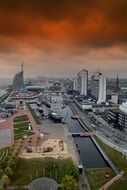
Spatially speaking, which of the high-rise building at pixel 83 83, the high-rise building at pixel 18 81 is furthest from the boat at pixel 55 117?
the high-rise building at pixel 18 81

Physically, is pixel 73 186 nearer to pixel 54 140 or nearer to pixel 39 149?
pixel 39 149

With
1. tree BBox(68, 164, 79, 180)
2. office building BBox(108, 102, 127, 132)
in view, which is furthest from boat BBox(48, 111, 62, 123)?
tree BBox(68, 164, 79, 180)

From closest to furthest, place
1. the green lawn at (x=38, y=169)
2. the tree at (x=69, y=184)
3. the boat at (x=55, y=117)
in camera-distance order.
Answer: the tree at (x=69, y=184) → the green lawn at (x=38, y=169) → the boat at (x=55, y=117)

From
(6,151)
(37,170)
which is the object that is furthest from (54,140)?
(37,170)

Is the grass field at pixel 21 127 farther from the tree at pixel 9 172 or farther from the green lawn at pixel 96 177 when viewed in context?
the green lawn at pixel 96 177

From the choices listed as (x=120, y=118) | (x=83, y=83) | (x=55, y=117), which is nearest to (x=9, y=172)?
(x=120, y=118)

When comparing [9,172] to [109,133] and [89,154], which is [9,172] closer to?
[89,154]

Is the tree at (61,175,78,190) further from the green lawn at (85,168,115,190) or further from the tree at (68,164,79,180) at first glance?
the green lawn at (85,168,115,190)
